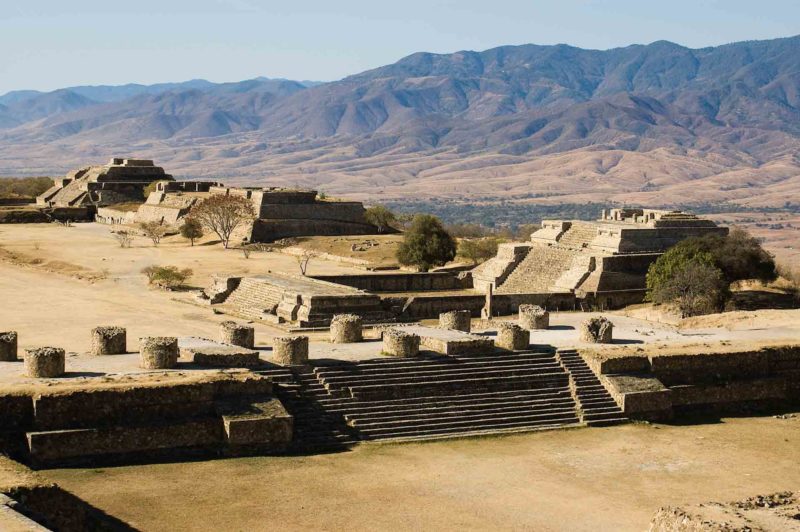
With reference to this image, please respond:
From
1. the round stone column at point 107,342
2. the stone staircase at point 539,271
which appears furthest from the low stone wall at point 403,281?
the round stone column at point 107,342

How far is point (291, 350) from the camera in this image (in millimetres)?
29203

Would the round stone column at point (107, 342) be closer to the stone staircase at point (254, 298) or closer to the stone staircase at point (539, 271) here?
the stone staircase at point (254, 298)

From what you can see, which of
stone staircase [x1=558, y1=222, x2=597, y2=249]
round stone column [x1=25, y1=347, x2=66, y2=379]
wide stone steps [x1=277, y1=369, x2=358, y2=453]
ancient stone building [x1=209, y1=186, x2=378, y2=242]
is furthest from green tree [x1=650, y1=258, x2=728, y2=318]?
ancient stone building [x1=209, y1=186, x2=378, y2=242]

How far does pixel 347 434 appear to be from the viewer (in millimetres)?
27328

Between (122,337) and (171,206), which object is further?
(171,206)

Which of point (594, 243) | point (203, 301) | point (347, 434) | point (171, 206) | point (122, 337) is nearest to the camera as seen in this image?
point (347, 434)

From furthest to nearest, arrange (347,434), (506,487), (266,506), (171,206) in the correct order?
(171,206) < (347,434) < (506,487) < (266,506)

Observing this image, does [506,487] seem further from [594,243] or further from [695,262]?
[594,243]

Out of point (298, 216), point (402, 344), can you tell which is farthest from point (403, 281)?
point (298, 216)

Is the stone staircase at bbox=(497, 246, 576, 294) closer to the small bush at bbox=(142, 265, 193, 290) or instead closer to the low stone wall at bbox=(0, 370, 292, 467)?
the small bush at bbox=(142, 265, 193, 290)

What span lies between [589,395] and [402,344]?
15.7ft

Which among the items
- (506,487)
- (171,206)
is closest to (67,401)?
(506,487)

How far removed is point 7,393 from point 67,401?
46.6 inches

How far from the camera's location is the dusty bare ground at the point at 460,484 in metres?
22.3
